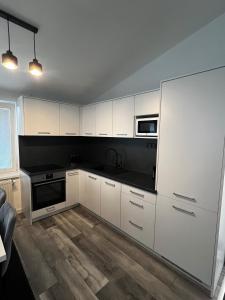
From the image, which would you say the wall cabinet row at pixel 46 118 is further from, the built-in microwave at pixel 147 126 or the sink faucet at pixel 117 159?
the built-in microwave at pixel 147 126

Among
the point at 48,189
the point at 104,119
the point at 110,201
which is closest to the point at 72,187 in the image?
the point at 48,189

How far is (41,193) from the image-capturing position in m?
2.63

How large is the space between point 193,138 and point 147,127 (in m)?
0.70

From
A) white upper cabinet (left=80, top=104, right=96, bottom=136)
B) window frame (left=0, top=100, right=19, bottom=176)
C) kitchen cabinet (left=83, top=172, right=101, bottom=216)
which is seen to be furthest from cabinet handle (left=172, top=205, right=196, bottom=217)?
window frame (left=0, top=100, right=19, bottom=176)

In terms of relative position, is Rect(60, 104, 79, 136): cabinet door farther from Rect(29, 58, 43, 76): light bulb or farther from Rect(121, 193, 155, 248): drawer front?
Rect(121, 193, 155, 248): drawer front

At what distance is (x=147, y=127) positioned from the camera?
210cm

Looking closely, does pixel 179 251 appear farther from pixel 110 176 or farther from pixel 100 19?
pixel 100 19

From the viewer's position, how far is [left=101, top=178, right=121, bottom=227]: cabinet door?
2.33m

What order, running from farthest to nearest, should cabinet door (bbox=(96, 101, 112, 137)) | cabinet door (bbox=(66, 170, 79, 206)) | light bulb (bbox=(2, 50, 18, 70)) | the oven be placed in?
cabinet door (bbox=(66, 170, 79, 206)) < cabinet door (bbox=(96, 101, 112, 137)) < the oven < light bulb (bbox=(2, 50, 18, 70))

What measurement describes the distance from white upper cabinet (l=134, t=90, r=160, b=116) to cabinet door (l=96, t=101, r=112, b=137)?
57 centimetres

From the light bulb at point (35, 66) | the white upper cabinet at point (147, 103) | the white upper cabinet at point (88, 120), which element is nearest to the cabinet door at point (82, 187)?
the white upper cabinet at point (88, 120)

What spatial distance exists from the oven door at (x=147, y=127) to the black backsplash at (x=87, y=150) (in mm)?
373

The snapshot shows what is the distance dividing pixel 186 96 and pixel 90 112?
1.90 m

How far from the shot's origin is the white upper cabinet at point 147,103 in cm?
200
